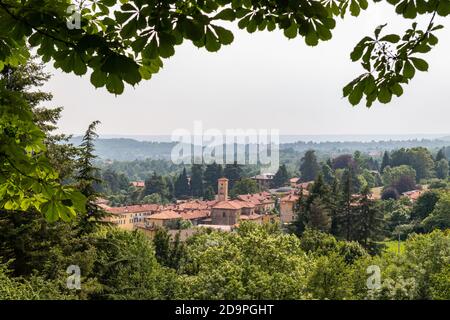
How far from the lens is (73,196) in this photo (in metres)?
2.32

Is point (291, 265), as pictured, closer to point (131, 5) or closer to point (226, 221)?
point (131, 5)

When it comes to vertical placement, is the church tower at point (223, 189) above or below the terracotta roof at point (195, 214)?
above

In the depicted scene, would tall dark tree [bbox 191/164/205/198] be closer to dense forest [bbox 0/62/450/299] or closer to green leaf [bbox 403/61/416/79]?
dense forest [bbox 0/62/450/299]

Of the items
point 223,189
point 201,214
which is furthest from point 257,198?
point 201,214

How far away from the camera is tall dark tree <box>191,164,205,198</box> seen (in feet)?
304

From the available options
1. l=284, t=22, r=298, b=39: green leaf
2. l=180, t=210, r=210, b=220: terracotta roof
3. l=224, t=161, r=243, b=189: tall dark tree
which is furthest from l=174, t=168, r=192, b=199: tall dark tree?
l=284, t=22, r=298, b=39: green leaf

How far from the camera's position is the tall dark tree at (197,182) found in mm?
92537

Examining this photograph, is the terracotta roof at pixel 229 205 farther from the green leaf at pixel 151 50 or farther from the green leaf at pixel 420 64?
the green leaf at pixel 151 50

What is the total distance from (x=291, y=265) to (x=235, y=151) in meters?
87.3

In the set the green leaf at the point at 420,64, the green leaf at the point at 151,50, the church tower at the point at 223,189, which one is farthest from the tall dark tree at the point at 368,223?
the church tower at the point at 223,189

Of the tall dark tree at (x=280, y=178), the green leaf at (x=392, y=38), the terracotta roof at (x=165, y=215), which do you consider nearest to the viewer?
the green leaf at (x=392, y=38)

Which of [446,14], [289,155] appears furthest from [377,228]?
[289,155]

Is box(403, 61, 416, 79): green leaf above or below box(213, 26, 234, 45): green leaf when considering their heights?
below

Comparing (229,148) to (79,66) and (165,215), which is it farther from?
(79,66)
